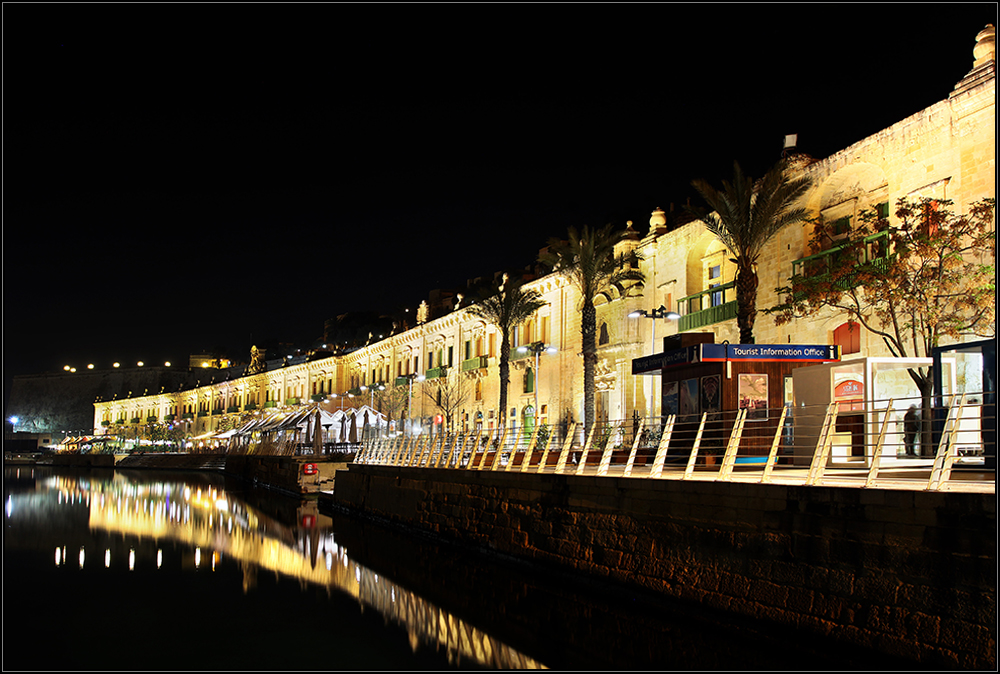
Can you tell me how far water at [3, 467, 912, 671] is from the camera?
419 inches

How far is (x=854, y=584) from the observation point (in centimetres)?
897

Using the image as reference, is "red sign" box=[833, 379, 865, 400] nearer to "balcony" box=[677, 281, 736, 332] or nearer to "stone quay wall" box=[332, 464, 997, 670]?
"stone quay wall" box=[332, 464, 997, 670]

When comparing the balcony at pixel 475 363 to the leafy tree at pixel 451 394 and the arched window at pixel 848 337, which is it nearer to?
the leafy tree at pixel 451 394

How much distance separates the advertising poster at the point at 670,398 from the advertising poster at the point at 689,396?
27cm

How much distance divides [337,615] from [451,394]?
117 ft

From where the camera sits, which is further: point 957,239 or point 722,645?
point 957,239

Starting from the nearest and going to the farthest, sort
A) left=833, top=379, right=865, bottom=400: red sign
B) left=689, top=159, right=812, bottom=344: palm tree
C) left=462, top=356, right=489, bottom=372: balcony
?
left=833, top=379, right=865, bottom=400: red sign → left=689, top=159, right=812, bottom=344: palm tree → left=462, top=356, right=489, bottom=372: balcony

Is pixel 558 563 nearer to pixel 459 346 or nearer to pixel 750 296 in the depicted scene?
pixel 750 296

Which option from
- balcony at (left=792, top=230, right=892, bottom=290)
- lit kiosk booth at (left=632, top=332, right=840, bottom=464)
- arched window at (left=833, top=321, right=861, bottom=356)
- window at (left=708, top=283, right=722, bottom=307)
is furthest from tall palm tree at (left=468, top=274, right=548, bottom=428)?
lit kiosk booth at (left=632, top=332, right=840, bottom=464)

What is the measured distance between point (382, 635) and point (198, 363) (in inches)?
6963

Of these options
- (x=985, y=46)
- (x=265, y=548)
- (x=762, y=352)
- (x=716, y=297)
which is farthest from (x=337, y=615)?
(x=716, y=297)

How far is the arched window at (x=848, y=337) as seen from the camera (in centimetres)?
2320

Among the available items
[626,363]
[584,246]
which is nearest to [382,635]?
[584,246]

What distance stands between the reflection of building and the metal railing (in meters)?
1.77
